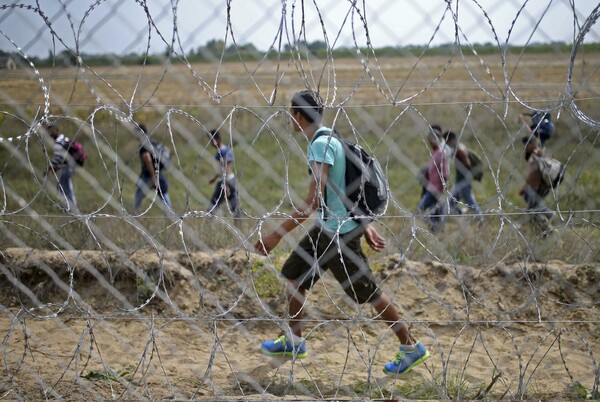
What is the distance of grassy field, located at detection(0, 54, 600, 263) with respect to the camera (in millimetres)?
2826

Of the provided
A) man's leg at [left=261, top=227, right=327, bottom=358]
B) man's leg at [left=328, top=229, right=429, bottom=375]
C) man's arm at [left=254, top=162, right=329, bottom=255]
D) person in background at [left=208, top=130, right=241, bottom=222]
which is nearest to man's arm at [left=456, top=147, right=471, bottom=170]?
person in background at [left=208, top=130, right=241, bottom=222]

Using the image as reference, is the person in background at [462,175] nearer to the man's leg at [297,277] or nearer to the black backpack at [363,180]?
the man's leg at [297,277]

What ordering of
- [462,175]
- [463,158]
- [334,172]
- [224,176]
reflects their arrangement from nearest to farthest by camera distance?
[224,176] → [334,172] → [463,158] → [462,175]

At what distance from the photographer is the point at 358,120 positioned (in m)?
10.7

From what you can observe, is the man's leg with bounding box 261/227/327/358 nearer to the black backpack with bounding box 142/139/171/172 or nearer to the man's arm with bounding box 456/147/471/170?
the black backpack with bounding box 142/139/171/172

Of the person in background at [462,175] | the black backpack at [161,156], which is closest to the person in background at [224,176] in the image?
the black backpack at [161,156]

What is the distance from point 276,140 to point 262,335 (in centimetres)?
213

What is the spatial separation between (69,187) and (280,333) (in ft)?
11.1

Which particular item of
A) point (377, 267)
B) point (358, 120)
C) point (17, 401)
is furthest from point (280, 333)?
point (358, 120)

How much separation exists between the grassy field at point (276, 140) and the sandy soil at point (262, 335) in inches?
9.6

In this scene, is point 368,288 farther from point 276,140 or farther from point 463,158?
point 463,158

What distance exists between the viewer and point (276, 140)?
2.84 metres

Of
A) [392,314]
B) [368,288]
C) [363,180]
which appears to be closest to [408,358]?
[392,314]

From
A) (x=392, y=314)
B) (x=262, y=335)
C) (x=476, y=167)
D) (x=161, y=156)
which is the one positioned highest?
(x=161, y=156)
